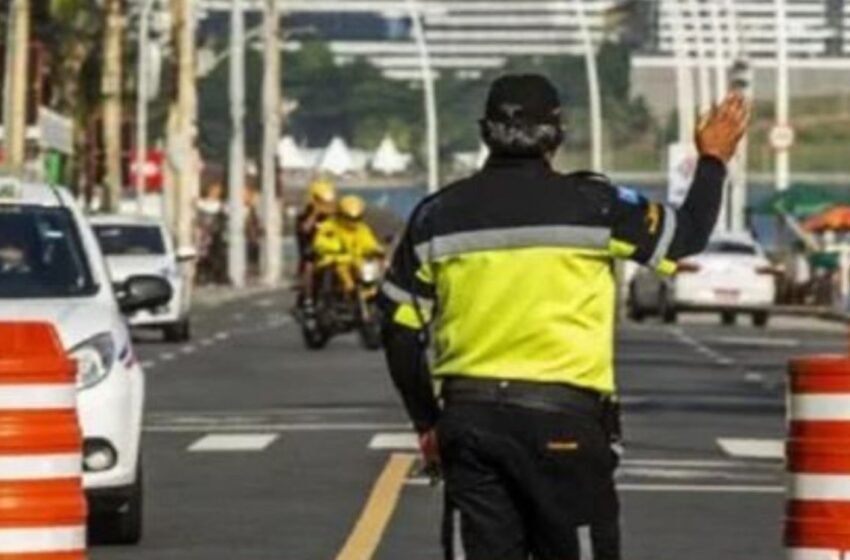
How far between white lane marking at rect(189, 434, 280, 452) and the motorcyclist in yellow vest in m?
16.3

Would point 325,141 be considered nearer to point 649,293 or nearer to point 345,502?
point 649,293

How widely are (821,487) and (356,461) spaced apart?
13015 mm

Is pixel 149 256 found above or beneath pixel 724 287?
above

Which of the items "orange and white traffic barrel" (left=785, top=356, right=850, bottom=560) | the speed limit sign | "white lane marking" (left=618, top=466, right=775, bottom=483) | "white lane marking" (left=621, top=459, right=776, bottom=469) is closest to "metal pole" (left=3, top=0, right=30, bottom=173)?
the speed limit sign

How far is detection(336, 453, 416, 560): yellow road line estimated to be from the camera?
19266 millimetres

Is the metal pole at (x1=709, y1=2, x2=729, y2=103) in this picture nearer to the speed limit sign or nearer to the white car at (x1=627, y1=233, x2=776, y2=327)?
the speed limit sign

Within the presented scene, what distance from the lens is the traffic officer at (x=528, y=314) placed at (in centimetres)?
1152

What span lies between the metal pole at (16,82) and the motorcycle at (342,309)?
14653mm

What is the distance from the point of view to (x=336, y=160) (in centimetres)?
15500

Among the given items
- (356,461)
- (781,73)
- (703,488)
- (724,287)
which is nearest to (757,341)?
(724,287)

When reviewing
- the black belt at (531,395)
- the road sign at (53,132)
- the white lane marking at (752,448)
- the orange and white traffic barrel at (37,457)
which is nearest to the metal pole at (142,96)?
the road sign at (53,132)

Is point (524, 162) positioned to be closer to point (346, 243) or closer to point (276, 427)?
point (276, 427)

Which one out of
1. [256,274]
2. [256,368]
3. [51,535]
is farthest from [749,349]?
→ [256,274]

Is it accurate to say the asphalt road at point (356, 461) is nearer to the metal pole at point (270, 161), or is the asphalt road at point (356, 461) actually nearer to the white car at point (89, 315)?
the white car at point (89, 315)
